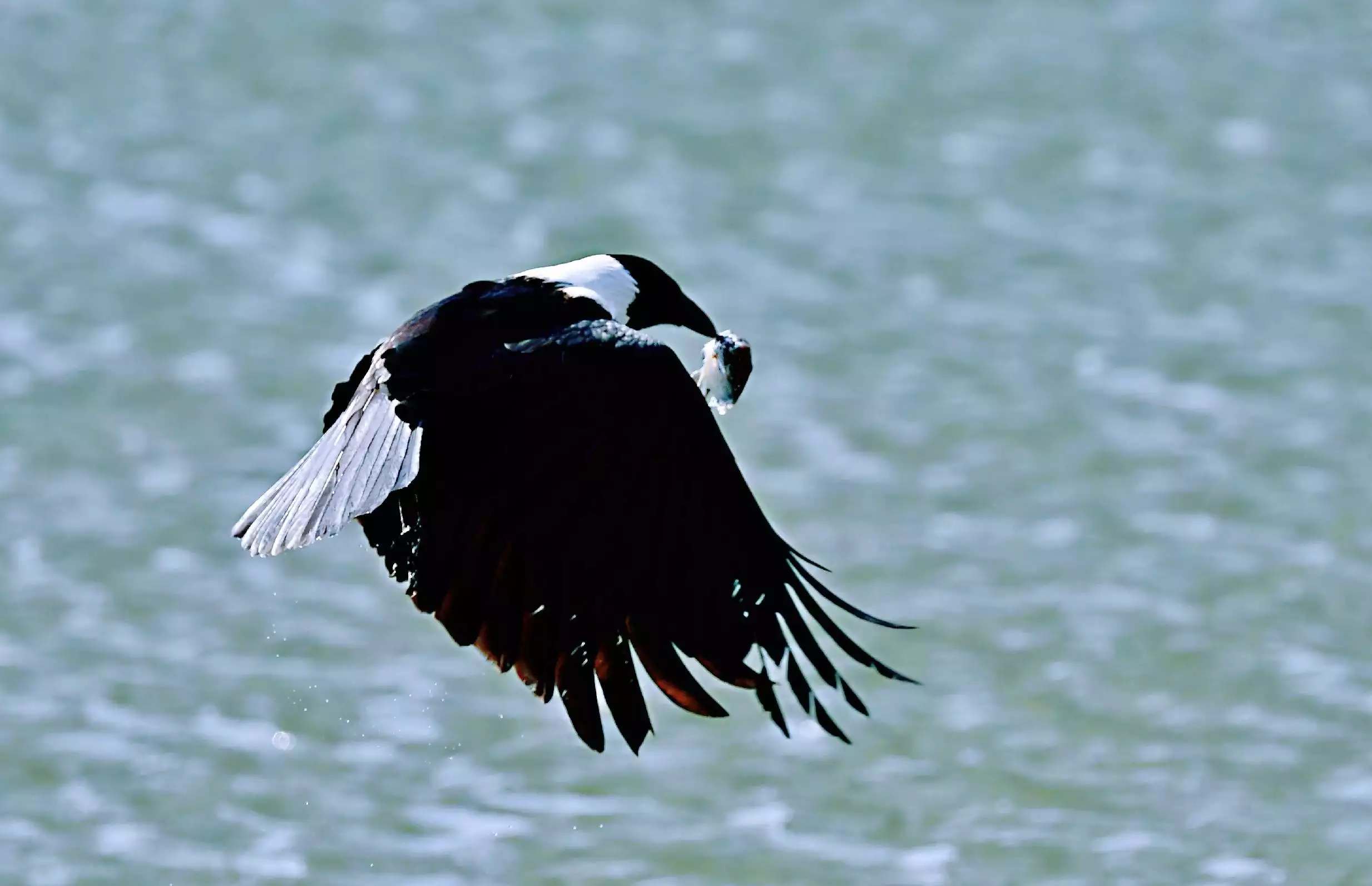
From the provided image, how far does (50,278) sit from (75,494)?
1.86 meters

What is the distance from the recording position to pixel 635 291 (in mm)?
6605

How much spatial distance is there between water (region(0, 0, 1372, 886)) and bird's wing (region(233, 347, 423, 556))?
5.56ft

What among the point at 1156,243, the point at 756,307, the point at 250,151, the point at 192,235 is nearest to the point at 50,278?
the point at 192,235

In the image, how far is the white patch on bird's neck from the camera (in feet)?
20.5

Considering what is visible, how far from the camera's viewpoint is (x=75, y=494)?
356 inches

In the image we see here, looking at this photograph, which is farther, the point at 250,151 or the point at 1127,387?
the point at 250,151

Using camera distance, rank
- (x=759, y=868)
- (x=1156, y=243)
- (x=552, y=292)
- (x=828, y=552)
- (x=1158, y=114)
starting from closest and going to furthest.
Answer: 1. (x=552, y=292)
2. (x=759, y=868)
3. (x=828, y=552)
4. (x=1156, y=243)
5. (x=1158, y=114)

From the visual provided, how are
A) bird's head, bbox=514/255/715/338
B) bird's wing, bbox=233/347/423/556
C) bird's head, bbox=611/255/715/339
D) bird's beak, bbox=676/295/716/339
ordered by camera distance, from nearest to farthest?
bird's wing, bbox=233/347/423/556
bird's head, bbox=514/255/715/338
bird's head, bbox=611/255/715/339
bird's beak, bbox=676/295/716/339

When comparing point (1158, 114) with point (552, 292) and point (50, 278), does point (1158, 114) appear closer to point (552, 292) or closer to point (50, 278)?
point (50, 278)

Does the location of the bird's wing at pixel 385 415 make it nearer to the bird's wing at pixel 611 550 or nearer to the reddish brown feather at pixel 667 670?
the bird's wing at pixel 611 550

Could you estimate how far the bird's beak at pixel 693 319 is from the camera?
22.1 ft

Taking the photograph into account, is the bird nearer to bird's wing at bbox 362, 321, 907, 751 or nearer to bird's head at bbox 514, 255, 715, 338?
bird's wing at bbox 362, 321, 907, 751

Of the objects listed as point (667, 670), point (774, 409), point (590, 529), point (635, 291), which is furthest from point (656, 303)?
point (774, 409)

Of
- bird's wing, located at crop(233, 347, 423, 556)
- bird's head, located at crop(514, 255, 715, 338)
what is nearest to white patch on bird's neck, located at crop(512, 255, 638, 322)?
bird's head, located at crop(514, 255, 715, 338)
